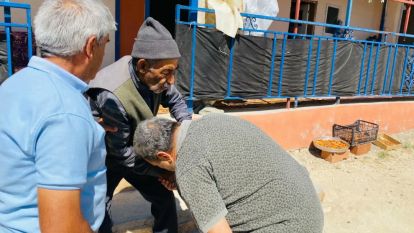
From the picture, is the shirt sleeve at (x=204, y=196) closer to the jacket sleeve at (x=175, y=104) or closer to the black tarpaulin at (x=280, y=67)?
the jacket sleeve at (x=175, y=104)

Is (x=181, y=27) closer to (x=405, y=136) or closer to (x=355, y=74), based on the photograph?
(x=355, y=74)

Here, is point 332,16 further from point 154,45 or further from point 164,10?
point 154,45

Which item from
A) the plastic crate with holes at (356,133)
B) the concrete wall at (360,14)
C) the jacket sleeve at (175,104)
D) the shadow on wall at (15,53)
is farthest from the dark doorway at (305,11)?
the jacket sleeve at (175,104)

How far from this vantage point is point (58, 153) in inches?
43.3

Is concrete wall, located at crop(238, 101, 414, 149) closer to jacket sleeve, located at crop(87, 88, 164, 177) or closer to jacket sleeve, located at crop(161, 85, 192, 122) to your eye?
jacket sleeve, located at crop(161, 85, 192, 122)

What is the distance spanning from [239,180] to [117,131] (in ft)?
2.81

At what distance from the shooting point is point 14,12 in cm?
603

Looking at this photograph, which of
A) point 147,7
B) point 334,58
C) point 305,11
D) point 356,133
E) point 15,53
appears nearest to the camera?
point 15,53

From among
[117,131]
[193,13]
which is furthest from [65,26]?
[193,13]

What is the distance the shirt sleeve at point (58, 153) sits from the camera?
110 centimetres

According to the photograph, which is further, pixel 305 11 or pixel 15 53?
pixel 305 11

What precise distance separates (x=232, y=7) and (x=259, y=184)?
393 centimetres

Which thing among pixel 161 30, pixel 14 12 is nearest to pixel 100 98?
pixel 161 30

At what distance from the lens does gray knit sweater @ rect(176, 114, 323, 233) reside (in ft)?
5.16
